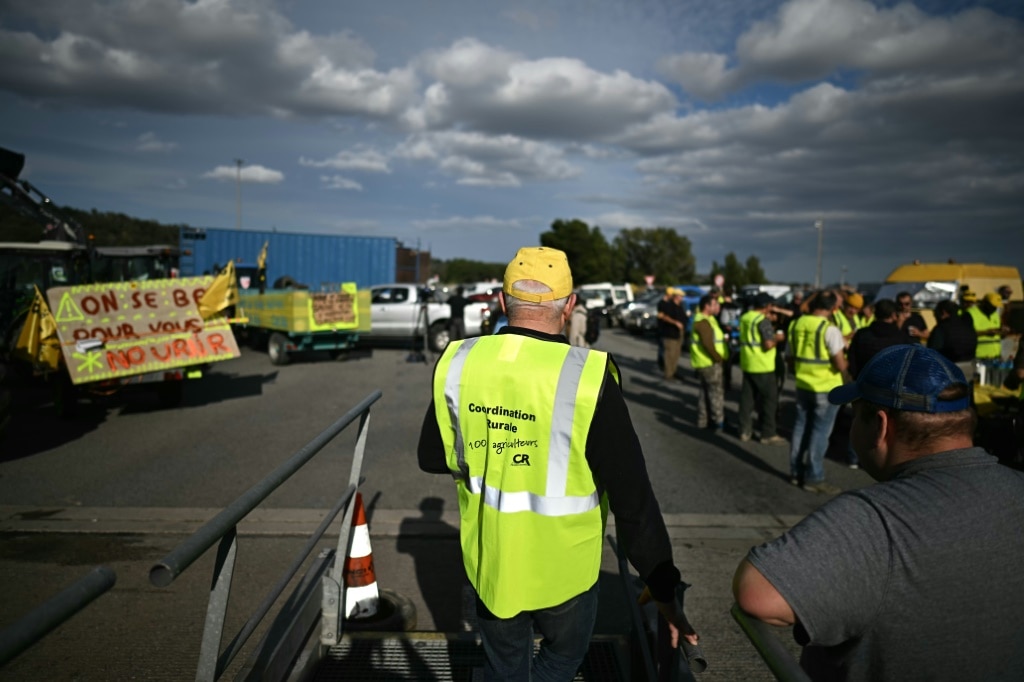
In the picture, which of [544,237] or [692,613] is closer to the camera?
[692,613]

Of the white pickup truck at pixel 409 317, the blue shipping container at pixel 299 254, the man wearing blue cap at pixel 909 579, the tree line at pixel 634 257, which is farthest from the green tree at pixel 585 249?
the man wearing blue cap at pixel 909 579

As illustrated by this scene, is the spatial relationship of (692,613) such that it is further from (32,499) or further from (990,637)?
(32,499)

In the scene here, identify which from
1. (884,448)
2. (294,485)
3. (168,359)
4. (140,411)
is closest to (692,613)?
(884,448)

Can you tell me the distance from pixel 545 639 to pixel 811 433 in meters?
5.14

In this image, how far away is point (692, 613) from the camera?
4027 millimetres

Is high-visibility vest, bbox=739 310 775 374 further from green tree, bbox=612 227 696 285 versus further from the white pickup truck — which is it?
green tree, bbox=612 227 696 285

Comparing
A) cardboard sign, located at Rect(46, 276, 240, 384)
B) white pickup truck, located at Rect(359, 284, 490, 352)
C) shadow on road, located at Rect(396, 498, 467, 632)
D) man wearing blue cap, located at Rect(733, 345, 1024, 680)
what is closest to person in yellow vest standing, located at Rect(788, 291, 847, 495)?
shadow on road, located at Rect(396, 498, 467, 632)

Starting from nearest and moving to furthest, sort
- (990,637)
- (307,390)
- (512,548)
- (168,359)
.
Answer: (990,637) < (512,548) < (168,359) < (307,390)

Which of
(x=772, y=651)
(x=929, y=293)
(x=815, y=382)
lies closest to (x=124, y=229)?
(x=929, y=293)

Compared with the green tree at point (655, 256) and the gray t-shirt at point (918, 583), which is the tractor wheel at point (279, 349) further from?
the green tree at point (655, 256)

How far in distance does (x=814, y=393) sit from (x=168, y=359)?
27.7 ft

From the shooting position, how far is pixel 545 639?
2156 millimetres

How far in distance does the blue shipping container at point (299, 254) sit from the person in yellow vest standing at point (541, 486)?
71.2 ft

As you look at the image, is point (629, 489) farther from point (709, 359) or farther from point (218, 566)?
point (709, 359)
